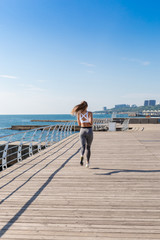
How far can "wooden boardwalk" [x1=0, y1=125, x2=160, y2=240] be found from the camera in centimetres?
257

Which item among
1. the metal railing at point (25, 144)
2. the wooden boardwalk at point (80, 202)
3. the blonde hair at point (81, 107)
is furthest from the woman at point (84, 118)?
the metal railing at point (25, 144)

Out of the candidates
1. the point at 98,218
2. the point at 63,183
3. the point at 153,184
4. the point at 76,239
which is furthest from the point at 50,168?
the point at 76,239

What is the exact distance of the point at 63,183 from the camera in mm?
4520

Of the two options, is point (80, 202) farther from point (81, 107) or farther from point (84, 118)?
point (81, 107)

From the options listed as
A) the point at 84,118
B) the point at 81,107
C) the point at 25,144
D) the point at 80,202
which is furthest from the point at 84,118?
the point at 25,144

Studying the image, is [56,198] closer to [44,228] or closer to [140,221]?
[44,228]

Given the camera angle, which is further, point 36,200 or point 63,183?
point 63,183

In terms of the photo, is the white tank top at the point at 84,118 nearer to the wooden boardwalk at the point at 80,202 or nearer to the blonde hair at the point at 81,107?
the blonde hair at the point at 81,107

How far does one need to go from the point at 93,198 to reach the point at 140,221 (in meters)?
0.99

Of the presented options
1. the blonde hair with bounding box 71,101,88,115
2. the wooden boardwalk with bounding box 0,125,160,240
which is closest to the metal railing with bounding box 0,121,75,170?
the wooden boardwalk with bounding box 0,125,160,240

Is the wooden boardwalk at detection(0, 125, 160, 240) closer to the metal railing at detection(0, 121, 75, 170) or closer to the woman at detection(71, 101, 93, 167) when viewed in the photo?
the metal railing at detection(0, 121, 75, 170)

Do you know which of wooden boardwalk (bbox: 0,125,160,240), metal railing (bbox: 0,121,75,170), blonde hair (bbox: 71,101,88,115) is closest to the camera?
wooden boardwalk (bbox: 0,125,160,240)

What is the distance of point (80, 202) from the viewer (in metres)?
3.46

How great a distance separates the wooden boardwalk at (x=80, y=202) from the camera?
8.45ft
